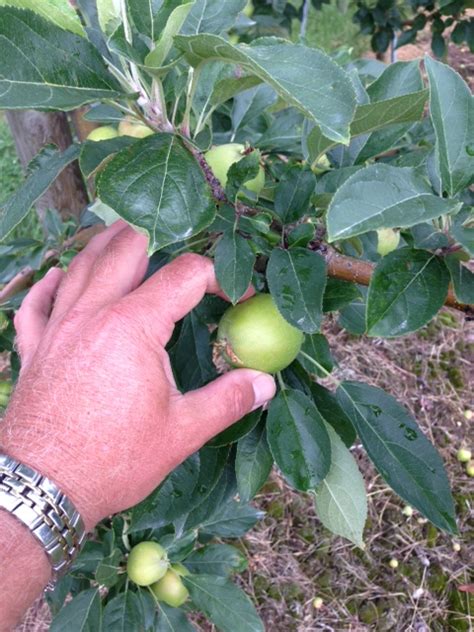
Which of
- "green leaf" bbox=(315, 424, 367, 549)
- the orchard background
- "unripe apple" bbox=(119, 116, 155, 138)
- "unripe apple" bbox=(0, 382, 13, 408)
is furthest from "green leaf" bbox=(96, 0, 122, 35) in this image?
"unripe apple" bbox=(0, 382, 13, 408)

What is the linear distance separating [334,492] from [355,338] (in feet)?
5.31

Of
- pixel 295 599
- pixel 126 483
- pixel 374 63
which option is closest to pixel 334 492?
pixel 126 483

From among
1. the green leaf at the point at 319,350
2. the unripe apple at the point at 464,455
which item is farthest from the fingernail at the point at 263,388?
the unripe apple at the point at 464,455

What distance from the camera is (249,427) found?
2.74 ft

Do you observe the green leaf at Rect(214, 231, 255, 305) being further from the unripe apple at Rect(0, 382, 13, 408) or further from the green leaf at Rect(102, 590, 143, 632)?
the green leaf at Rect(102, 590, 143, 632)

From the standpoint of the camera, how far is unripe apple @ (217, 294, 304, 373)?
2.56 ft

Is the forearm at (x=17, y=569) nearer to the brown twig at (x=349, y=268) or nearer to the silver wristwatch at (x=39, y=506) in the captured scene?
the silver wristwatch at (x=39, y=506)

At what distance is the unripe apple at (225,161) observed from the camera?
813 millimetres

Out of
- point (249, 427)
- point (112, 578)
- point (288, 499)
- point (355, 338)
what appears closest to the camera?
point (249, 427)

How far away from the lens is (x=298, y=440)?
2.63 feet

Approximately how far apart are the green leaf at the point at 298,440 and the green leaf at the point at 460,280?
27cm

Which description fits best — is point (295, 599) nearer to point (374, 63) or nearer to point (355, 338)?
point (355, 338)

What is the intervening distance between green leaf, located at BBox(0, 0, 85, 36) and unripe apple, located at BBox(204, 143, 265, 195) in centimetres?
25

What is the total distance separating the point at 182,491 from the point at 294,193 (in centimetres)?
46
